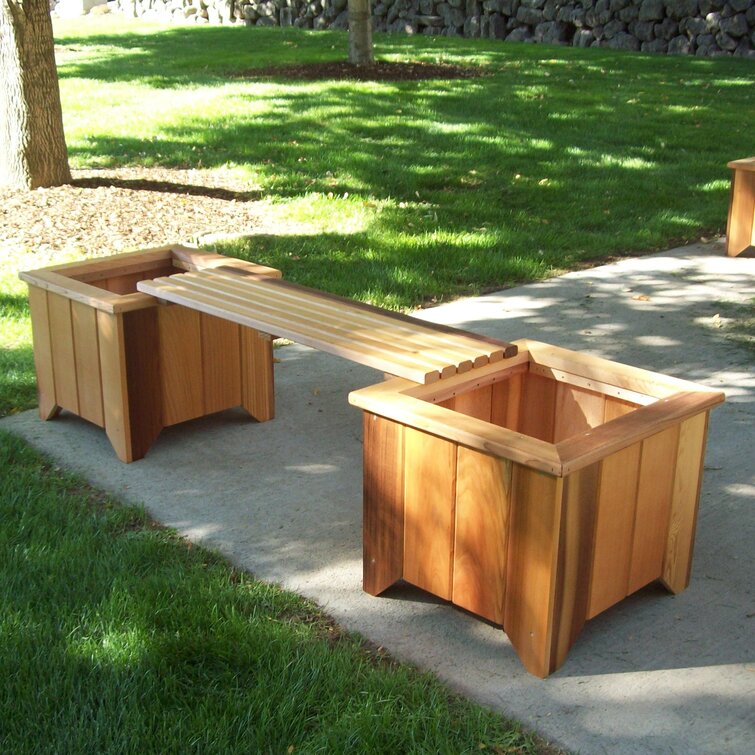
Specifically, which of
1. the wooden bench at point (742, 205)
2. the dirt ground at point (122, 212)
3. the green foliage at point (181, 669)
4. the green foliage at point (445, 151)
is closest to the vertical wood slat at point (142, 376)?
the green foliage at point (181, 669)

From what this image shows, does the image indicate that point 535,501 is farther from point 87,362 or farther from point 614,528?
point 87,362

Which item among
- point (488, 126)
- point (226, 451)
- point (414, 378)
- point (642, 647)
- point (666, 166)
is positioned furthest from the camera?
point (488, 126)

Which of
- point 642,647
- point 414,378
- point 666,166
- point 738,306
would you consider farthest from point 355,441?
point 666,166

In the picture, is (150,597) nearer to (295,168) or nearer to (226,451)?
(226,451)

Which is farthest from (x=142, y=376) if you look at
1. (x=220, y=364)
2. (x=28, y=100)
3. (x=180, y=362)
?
(x=28, y=100)

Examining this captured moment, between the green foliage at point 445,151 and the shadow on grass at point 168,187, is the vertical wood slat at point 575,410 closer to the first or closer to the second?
the green foliage at point 445,151

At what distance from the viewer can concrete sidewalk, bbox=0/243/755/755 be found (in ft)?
10.4

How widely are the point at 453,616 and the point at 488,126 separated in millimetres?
8541

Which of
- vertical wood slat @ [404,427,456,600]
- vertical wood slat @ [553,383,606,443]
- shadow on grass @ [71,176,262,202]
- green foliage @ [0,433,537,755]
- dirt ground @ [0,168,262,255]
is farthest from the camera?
shadow on grass @ [71,176,262,202]

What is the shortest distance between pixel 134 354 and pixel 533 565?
2208 mm

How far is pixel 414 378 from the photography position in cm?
369

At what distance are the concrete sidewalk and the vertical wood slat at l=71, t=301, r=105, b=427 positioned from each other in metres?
0.17

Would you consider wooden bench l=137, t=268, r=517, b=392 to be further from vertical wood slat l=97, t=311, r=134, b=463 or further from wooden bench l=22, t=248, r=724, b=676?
vertical wood slat l=97, t=311, r=134, b=463

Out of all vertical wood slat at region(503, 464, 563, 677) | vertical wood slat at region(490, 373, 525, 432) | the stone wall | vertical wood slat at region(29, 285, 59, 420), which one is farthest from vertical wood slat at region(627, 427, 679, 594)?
the stone wall
